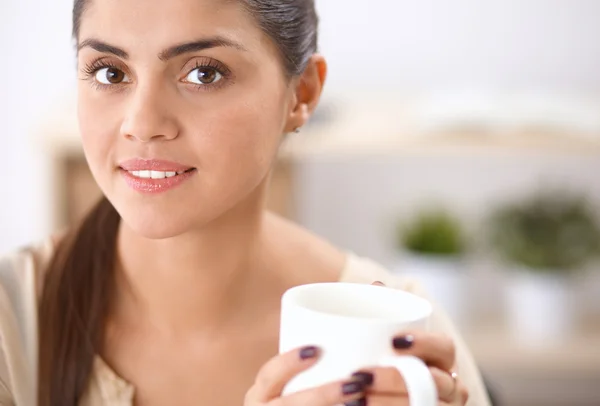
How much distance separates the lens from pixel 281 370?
58cm

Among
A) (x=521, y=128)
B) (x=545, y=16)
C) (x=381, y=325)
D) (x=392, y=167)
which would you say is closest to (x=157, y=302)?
(x=381, y=325)

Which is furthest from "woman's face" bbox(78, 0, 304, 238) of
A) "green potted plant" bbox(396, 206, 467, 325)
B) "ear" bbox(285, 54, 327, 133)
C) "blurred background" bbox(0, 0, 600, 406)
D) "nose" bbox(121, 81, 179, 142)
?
"green potted plant" bbox(396, 206, 467, 325)

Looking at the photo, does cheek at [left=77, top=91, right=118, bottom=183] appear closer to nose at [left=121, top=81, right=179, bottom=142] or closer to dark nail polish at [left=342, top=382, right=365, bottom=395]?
nose at [left=121, top=81, right=179, bottom=142]

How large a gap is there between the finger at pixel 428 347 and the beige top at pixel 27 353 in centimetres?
28

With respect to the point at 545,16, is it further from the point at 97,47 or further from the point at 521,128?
the point at 97,47

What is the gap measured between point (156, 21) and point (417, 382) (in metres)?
0.38

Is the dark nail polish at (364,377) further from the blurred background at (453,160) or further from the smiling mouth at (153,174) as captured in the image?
the blurred background at (453,160)

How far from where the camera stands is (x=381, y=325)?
0.54m

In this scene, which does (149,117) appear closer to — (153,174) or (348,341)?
(153,174)

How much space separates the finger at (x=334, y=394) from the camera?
1.82 feet

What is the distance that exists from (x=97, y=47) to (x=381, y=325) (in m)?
0.37

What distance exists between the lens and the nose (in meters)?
0.69

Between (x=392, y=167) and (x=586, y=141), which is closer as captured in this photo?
(x=586, y=141)

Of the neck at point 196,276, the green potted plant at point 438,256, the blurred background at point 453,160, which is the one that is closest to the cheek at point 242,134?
the neck at point 196,276
